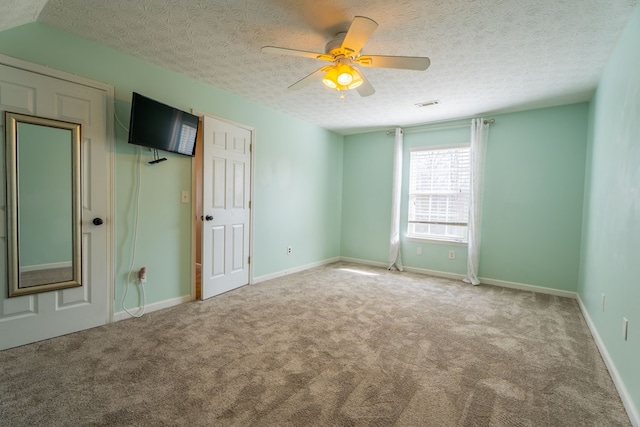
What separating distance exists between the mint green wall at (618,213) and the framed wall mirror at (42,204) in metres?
4.04

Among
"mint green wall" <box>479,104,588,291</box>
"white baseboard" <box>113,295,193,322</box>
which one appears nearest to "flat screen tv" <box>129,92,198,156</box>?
"white baseboard" <box>113,295,193,322</box>

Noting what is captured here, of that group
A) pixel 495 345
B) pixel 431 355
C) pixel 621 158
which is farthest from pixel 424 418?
pixel 621 158

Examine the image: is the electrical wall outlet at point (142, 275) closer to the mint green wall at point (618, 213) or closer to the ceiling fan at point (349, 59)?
the ceiling fan at point (349, 59)

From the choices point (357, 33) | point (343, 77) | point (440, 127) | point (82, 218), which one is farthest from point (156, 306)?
point (440, 127)

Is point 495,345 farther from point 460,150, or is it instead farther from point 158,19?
point 158,19

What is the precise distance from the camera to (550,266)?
3.81 m

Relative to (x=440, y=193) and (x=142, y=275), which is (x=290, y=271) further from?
(x=440, y=193)

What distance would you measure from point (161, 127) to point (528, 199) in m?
4.67

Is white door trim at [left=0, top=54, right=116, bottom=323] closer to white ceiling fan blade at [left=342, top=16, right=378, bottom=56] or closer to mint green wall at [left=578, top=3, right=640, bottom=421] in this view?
white ceiling fan blade at [left=342, top=16, right=378, bottom=56]

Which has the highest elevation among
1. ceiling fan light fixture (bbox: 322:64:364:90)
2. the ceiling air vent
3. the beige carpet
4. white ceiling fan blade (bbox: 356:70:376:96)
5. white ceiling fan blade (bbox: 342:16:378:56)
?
the ceiling air vent

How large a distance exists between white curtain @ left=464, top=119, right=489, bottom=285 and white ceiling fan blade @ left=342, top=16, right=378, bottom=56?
3.01 meters

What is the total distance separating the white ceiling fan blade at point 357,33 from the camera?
5.47 feet

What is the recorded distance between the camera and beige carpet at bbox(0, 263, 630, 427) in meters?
1.55

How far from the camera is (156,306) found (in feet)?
9.71
